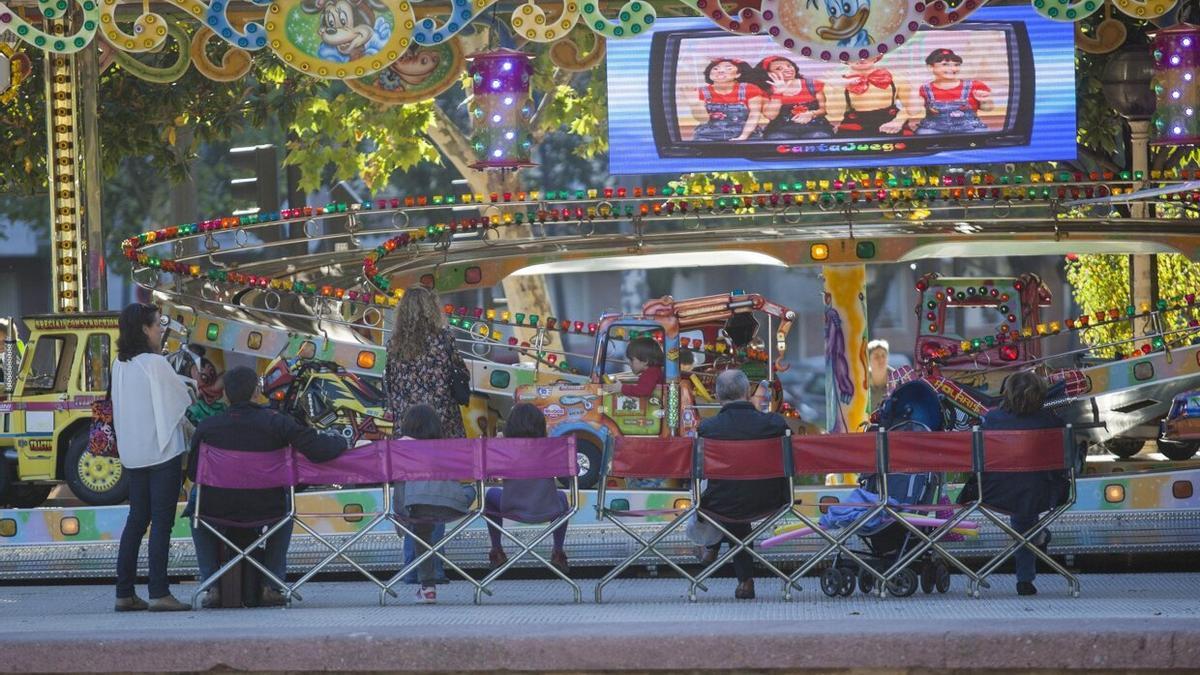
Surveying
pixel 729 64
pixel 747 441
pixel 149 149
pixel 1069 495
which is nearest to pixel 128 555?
pixel 747 441

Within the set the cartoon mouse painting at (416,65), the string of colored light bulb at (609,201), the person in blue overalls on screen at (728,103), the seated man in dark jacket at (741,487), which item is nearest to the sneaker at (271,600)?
the seated man in dark jacket at (741,487)

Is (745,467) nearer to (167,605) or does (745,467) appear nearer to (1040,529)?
(1040,529)

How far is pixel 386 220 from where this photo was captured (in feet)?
137

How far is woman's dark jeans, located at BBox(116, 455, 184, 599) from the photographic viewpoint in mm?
10273

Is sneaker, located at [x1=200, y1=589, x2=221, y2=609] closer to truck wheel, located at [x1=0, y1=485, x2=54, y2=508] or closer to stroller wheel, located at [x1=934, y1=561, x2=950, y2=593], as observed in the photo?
stroller wheel, located at [x1=934, y1=561, x2=950, y2=593]

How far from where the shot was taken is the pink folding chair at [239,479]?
404 inches

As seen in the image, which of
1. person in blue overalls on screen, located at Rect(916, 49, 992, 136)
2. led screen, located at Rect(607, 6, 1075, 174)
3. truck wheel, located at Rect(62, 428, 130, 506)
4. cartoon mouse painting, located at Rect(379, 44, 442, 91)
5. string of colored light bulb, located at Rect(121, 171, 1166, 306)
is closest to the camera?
truck wheel, located at Rect(62, 428, 130, 506)

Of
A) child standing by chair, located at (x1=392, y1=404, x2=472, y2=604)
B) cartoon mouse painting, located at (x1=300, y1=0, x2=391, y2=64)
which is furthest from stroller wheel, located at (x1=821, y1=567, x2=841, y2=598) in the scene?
cartoon mouse painting, located at (x1=300, y1=0, x2=391, y2=64)

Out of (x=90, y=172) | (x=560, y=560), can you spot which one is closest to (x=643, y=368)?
(x=560, y=560)

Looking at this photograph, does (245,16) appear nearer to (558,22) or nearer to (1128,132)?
(558,22)

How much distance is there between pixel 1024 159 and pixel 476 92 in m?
4.42

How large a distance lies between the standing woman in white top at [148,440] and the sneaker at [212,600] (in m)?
0.12

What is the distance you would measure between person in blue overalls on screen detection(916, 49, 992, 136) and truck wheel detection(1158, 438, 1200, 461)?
12.5ft

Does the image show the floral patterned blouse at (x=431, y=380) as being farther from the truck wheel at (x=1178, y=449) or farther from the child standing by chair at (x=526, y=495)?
the truck wheel at (x=1178, y=449)
